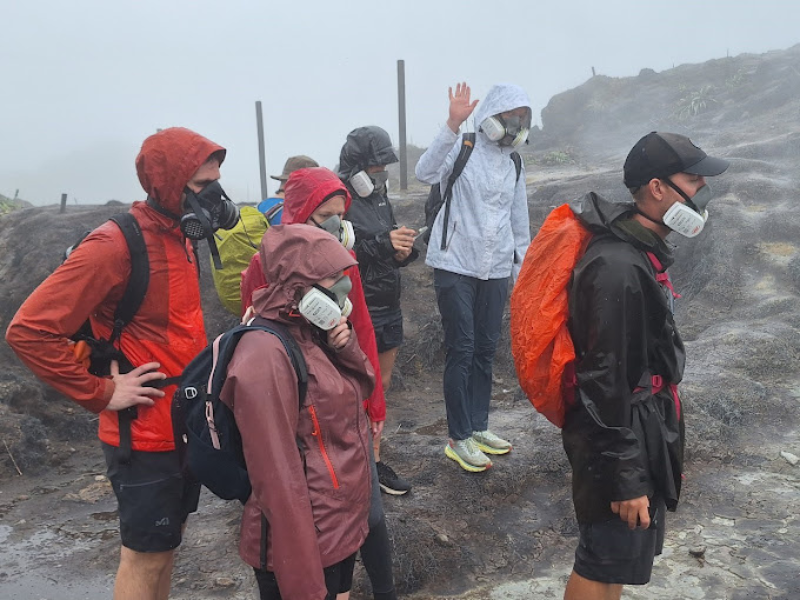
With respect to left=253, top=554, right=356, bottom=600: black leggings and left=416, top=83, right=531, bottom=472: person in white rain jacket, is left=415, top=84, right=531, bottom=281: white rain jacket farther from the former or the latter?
left=253, top=554, right=356, bottom=600: black leggings

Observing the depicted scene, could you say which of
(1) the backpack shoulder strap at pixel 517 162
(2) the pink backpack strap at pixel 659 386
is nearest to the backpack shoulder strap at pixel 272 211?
(1) the backpack shoulder strap at pixel 517 162

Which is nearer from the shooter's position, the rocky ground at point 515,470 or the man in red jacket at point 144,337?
the man in red jacket at point 144,337

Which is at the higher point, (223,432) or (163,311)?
(163,311)

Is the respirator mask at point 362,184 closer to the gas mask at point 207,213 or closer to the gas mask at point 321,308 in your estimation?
the gas mask at point 207,213

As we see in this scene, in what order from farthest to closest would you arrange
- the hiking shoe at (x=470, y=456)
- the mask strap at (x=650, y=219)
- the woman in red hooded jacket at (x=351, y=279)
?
the hiking shoe at (x=470, y=456), the woman in red hooded jacket at (x=351, y=279), the mask strap at (x=650, y=219)

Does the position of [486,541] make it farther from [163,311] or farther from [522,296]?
[163,311]

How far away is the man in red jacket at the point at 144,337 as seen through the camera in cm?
230

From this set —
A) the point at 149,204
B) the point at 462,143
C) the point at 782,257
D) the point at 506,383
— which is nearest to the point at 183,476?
the point at 149,204

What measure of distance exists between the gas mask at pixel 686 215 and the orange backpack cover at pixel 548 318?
0.95 ft

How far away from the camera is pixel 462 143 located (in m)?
4.16

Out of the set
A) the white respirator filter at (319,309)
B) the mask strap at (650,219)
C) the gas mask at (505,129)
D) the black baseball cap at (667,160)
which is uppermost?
the gas mask at (505,129)

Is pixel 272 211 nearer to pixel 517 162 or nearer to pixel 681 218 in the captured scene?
pixel 517 162

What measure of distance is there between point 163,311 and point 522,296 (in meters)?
1.36

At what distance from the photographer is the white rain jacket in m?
4.09
